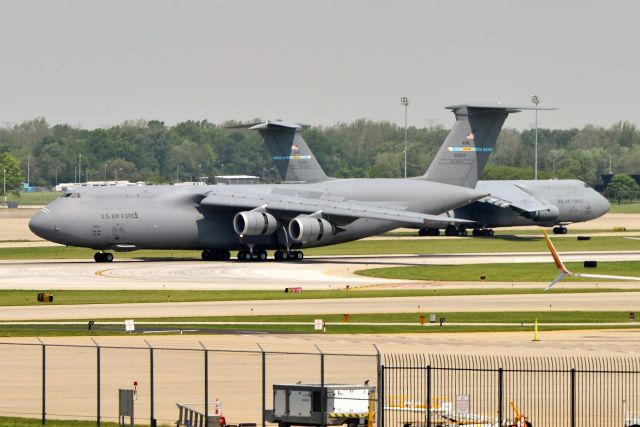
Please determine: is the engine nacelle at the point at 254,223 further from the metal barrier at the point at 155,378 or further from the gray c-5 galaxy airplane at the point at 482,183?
the metal barrier at the point at 155,378

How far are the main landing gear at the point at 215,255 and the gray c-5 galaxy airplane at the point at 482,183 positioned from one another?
17.0m

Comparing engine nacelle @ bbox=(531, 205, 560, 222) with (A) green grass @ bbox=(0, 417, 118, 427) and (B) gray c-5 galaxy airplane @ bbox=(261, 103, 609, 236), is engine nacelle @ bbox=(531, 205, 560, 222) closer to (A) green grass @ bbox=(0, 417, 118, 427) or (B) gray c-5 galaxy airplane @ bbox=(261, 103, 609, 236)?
(B) gray c-5 galaxy airplane @ bbox=(261, 103, 609, 236)

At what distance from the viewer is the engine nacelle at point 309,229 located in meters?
83.8

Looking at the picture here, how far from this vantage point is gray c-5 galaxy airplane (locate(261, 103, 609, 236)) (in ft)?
317

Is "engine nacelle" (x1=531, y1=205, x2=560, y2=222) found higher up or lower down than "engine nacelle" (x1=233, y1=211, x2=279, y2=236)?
higher up

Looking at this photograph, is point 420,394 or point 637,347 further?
point 637,347

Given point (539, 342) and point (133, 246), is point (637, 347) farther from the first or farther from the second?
point (133, 246)

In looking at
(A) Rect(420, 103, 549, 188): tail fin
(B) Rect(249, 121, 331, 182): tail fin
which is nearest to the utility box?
(A) Rect(420, 103, 549, 188): tail fin

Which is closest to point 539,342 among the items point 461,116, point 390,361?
point 390,361

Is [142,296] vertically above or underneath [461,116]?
underneath

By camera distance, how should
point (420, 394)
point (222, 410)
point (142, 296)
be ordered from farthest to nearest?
point (142, 296), point (420, 394), point (222, 410)

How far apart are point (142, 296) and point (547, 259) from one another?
102 feet

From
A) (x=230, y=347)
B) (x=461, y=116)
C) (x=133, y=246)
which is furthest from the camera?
(x=461, y=116)

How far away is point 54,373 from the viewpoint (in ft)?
130
